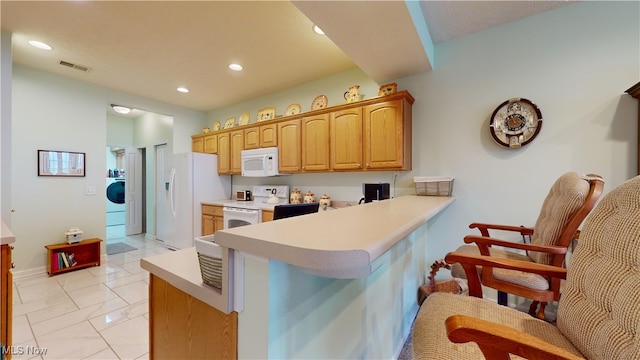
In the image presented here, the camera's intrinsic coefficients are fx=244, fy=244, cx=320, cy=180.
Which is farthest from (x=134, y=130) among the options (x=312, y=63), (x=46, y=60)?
(x=312, y=63)

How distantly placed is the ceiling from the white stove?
1.70 meters

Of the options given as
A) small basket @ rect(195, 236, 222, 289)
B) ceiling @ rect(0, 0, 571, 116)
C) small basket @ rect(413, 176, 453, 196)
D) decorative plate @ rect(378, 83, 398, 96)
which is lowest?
small basket @ rect(195, 236, 222, 289)

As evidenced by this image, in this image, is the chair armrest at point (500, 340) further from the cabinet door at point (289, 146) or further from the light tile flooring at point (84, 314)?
the cabinet door at point (289, 146)

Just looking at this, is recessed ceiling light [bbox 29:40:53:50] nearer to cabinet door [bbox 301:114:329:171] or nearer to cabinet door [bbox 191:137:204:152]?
cabinet door [bbox 191:137:204:152]

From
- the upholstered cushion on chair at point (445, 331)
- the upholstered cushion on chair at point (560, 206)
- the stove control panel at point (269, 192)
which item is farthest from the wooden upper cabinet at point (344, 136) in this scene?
the upholstered cushion on chair at point (445, 331)

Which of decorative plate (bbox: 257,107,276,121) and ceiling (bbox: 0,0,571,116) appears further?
decorative plate (bbox: 257,107,276,121)

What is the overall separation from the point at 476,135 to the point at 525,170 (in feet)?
1.69

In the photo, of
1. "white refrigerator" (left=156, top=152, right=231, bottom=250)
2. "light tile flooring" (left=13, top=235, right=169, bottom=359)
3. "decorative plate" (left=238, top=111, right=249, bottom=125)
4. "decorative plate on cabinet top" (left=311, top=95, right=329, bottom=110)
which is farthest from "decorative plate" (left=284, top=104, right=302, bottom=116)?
"light tile flooring" (left=13, top=235, right=169, bottom=359)

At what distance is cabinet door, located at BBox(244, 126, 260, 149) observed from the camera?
12.9 ft

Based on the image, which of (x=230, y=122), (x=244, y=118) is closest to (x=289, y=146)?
(x=244, y=118)

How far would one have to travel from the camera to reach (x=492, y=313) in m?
0.95

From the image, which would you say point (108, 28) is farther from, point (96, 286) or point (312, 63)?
point (96, 286)

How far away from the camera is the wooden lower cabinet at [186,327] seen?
30.4 inches

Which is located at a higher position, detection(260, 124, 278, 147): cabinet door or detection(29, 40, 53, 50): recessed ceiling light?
detection(29, 40, 53, 50): recessed ceiling light
